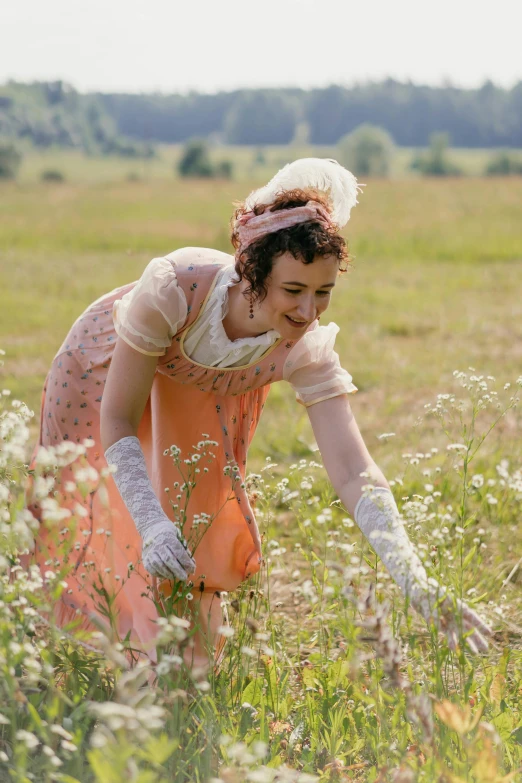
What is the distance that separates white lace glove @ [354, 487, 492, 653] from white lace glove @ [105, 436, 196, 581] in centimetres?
48

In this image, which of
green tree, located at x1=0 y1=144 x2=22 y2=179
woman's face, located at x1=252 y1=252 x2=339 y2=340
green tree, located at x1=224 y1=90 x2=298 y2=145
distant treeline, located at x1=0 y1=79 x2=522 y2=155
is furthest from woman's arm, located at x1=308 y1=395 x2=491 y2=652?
green tree, located at x1=224 y1=90 x2=298 y2=145

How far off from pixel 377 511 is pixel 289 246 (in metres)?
0.78

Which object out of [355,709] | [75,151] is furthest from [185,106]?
[355,709]

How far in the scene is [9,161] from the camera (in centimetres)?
7181

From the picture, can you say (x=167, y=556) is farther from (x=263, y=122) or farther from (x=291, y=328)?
(x=263, y=122)

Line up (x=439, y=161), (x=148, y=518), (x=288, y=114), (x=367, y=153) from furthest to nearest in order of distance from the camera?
(x=288, y=114) → (x=367, y=153) → (x=439, y=161) → (x=148, y=518)

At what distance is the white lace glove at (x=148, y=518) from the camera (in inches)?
87.4

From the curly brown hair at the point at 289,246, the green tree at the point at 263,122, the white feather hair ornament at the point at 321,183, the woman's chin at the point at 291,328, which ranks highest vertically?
the green tree at the point at 263,122

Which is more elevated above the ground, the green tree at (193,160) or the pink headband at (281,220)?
the green tree at (193,160)

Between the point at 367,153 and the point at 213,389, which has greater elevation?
the point at 367,153

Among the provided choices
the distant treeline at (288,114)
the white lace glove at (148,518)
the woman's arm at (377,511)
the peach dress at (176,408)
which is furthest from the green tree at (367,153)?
the white lace glove at (148,518)

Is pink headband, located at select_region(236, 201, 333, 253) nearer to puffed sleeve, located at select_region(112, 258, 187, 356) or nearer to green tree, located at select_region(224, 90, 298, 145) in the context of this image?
puffed sleeve, located at select_region(112, 258, 187, 356)

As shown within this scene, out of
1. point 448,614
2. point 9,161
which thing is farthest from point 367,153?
point 448,614

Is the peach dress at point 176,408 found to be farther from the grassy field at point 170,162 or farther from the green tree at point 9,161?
the grassy field at point 170,162
